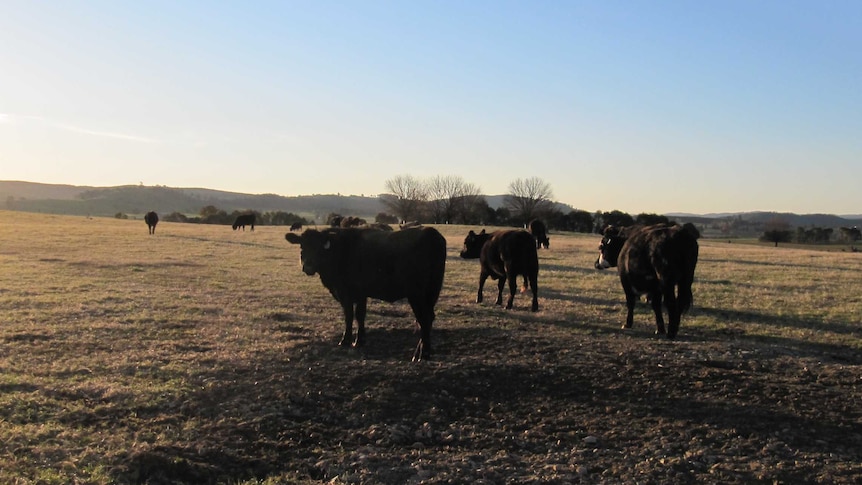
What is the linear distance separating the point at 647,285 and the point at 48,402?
31.2ft

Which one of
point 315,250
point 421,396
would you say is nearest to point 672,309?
point 421,396

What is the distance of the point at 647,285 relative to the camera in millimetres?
11078

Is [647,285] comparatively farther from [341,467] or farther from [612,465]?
[341,467]

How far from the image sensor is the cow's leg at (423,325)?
348 inches

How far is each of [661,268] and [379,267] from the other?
16.5ft

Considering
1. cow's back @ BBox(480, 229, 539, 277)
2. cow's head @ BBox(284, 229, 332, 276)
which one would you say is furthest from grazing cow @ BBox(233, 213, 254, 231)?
cow's head @ BBox(284, 229, 332, 276)

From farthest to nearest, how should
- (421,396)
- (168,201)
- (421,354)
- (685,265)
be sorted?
(168,201)
(685,265)
(421,354)
(421,396)

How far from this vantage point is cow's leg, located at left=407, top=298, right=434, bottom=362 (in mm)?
8828

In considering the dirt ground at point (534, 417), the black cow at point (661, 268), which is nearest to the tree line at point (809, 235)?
the black cow at point (661, 268)

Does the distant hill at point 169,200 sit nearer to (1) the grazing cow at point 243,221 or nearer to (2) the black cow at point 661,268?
(1) the grazing cow at point 243,221

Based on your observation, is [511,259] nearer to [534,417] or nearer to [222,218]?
[534,417]

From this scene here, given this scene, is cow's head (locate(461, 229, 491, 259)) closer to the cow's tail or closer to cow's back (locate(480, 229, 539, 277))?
cow's back (locate(480, 229, 539, 277))

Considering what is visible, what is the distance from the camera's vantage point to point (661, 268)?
34.6 feet

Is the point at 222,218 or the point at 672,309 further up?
the point at 222,218
